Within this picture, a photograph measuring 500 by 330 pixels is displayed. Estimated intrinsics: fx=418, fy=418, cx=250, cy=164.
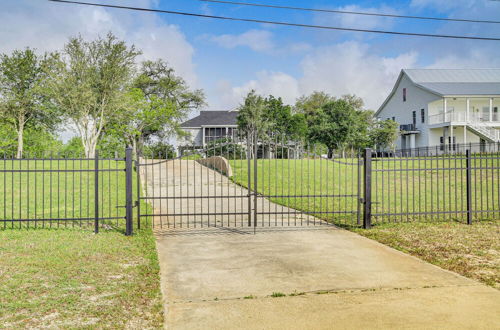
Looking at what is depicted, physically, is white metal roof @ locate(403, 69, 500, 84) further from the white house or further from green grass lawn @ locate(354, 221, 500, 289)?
green grass lawn @ locate(354, 221, 500, 289)

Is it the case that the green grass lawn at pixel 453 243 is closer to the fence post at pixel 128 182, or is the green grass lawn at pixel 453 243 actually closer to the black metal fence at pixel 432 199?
the black metal fence at pixel 432 199

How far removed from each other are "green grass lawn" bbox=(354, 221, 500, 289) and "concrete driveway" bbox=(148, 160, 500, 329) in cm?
36

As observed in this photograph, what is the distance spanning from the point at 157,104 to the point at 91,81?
1468 cm

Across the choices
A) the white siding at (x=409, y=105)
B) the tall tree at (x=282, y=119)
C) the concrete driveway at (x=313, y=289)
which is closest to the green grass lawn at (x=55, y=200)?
the concrete driveway at (x=313, y=289)

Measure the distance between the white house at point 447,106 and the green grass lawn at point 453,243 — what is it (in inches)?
1115

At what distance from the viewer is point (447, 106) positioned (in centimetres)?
3922

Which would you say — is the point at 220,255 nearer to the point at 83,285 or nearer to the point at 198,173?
the point at 83,285

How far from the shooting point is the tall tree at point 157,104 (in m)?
44.0

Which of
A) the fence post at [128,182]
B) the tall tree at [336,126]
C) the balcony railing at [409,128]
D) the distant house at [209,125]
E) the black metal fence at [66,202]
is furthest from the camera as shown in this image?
the distant house at [209,125]

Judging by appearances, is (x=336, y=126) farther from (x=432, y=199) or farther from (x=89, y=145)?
(x=432, y=199)

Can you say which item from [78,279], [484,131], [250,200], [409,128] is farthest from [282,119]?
[78,279]

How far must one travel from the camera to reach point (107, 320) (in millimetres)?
4336

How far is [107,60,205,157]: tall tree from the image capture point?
144 feet

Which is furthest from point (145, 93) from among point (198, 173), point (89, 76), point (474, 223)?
point (474, 223)
